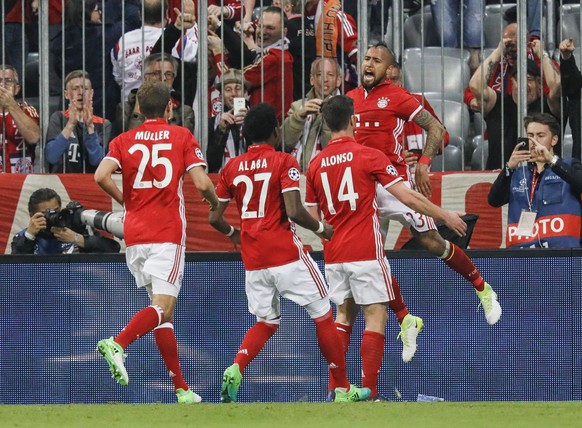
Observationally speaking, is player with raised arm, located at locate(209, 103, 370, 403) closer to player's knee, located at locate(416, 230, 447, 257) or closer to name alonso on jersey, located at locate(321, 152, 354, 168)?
name alonso on jersey, located at locate(321, 152, 354, 168)

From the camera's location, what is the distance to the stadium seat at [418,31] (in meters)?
12.5

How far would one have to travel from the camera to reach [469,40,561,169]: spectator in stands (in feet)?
38.9

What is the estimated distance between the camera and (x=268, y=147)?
32.8 ft

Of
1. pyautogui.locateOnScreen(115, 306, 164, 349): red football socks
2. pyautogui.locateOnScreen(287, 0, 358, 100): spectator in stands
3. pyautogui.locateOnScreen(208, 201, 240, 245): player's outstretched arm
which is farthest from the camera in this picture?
pyautogui.locateOnScreen(287, 0, 358, 100): spectator in stands

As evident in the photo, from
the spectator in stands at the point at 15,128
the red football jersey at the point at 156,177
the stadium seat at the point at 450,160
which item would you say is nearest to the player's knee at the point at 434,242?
the stadium seat at the point at 450,160

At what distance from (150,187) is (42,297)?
2250mm

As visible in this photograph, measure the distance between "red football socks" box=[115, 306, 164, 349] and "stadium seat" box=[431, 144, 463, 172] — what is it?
3422mm

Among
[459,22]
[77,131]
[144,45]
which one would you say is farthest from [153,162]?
[459,22]

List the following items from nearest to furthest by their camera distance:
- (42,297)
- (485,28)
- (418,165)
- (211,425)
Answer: (211,425), (418,165), (42,297), (485,28)

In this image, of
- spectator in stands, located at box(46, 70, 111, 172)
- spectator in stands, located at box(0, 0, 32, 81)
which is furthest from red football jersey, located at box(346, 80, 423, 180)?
spectator in stands, located at box(0, 0, 32, 81)

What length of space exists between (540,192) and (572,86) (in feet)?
3.39

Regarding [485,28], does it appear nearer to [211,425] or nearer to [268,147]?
[268,147]

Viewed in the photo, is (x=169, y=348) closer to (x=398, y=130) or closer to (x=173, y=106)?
(x=398, y=130)

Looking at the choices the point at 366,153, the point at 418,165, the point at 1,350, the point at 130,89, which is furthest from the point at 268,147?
the point at 1,350
